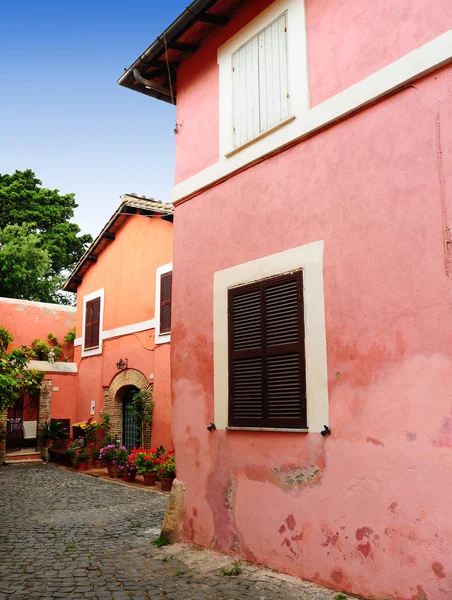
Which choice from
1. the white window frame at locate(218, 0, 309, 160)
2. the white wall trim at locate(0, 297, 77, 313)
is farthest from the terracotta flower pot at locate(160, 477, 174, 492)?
the white wall trim at locate(0, 297, 77, 313)

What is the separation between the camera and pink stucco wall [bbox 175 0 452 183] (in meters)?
4.56

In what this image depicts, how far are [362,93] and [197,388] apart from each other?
139 inches

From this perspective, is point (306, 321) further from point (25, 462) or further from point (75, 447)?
point (25, 462)

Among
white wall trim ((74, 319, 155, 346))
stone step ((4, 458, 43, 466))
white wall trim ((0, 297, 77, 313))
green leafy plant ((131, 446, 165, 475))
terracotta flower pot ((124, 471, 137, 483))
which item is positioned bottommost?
stone step ((4, 458, 43, 466))

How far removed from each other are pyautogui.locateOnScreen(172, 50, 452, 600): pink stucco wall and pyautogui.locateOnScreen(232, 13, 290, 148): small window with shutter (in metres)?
0.47

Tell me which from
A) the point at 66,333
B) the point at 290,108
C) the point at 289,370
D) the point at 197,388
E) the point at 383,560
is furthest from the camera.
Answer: the point at 66,333

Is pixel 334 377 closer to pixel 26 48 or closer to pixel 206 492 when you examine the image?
pixel 206 492

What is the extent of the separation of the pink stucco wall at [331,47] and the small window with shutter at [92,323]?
9.76m

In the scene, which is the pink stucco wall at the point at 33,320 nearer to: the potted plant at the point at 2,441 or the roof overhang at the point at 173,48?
the potted plant at the point at 2,441

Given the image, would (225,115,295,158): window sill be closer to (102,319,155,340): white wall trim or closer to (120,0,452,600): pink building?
(120,0,452,600): pink building

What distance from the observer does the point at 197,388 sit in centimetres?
625

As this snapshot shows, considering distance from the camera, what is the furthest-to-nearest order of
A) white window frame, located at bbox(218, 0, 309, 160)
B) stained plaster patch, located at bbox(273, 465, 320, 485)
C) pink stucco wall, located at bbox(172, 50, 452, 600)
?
white window frame, located at bbox(218, 0, 309, 160) → stained plaster patch, located at bbox(273, 465, 320, 485) → pink stucco wall, located at bbox(172, 50, 452, 600)

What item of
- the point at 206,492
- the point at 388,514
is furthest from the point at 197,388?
the point at 388,514

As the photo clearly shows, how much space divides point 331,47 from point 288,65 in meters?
0.58
